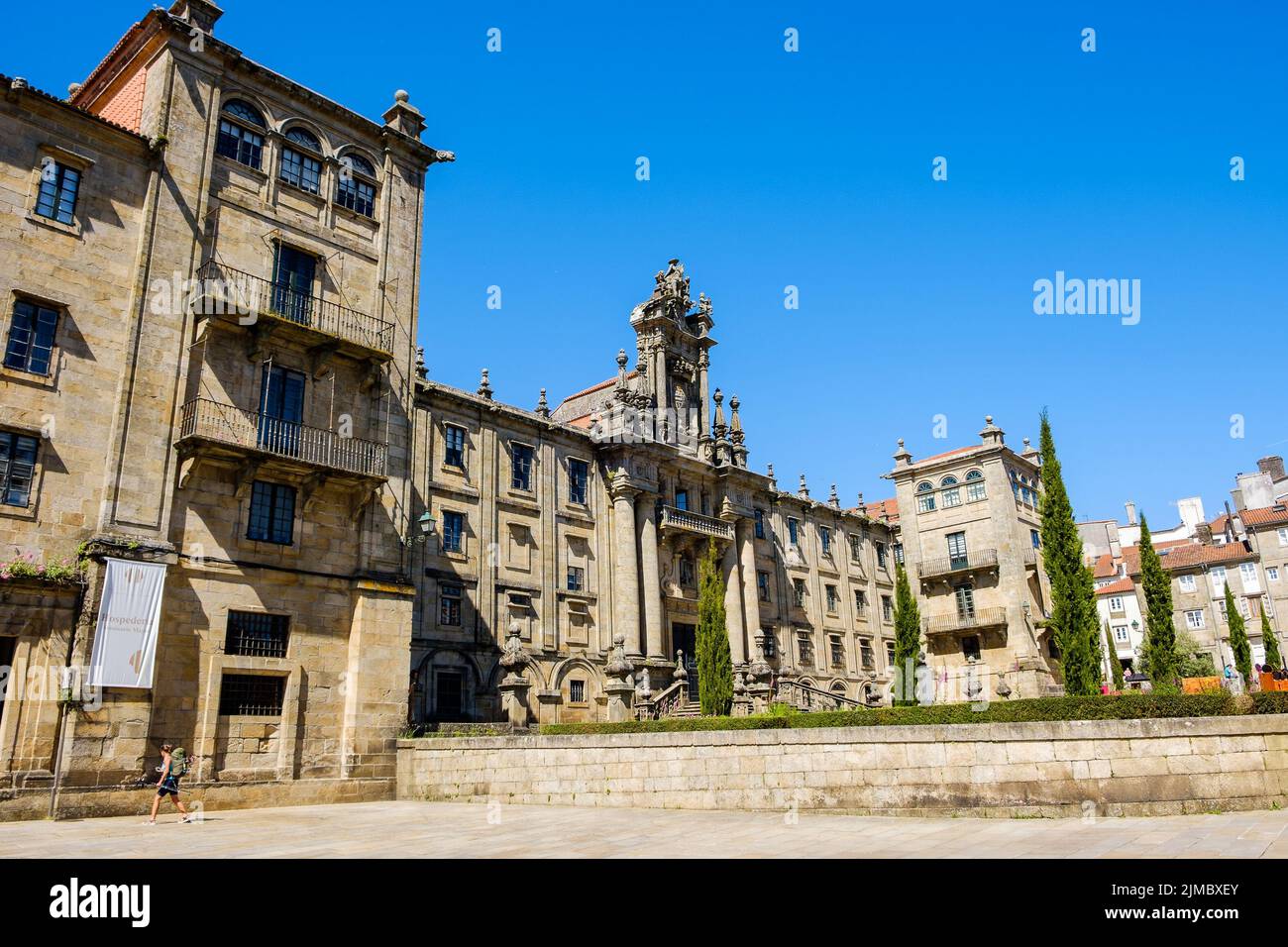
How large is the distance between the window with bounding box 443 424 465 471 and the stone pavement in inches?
703

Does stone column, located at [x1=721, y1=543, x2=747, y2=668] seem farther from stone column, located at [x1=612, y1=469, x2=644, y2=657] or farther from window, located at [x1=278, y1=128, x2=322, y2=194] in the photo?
window, located at [x1=278, y1=128, x2=322, y2=194]

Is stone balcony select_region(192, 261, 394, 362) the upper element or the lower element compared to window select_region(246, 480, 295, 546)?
upper

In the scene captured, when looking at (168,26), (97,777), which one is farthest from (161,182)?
(97,777)

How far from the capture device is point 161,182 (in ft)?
75.3

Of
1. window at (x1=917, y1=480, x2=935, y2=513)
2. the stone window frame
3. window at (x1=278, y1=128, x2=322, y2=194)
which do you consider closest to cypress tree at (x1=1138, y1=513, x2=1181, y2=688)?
window at (x1=917, y1=480, x2=935, y2=513)

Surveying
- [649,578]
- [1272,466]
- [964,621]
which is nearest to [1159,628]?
[649,578]

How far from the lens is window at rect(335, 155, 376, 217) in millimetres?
27391

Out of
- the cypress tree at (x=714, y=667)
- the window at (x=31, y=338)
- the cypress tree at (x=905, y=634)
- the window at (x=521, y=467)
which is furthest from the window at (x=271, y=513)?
the cypress tree at (x=905, y=634)

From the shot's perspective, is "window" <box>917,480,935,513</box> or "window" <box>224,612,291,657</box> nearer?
"window" <box>224,612,291,657</box>

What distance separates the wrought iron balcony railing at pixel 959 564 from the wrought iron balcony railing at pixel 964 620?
2416 millimetres

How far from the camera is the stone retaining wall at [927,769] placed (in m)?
15.0

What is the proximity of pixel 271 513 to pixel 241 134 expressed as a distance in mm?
10842

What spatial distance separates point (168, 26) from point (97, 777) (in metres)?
18.7
